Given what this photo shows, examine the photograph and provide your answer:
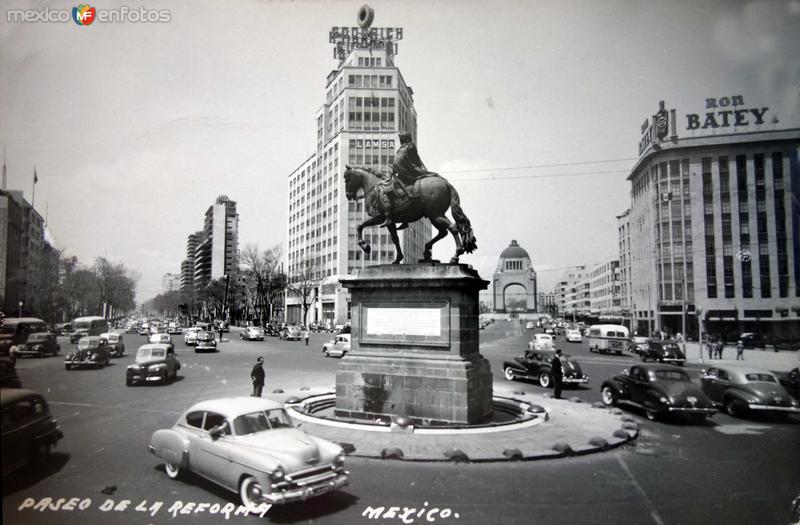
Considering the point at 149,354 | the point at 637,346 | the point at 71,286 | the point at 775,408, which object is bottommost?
the point at 637,346

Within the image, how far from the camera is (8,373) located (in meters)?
6.74

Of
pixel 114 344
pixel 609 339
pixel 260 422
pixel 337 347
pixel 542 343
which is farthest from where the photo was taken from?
pixel 609 339

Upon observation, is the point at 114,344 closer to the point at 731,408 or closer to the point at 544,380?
the point at 544,380

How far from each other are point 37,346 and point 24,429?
235cm

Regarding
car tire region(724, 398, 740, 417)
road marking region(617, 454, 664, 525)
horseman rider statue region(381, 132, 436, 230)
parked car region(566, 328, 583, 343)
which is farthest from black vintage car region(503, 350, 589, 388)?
parked car region(566, 328, 583, 343)

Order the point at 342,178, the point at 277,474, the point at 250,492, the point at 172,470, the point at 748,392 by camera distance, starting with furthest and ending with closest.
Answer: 1. the point at 342,178
2. the point at 748,392
3. the point at 172,470
4. the point at 250,492
5. the point at 277,474

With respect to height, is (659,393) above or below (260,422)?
below

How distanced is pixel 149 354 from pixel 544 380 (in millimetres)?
18245

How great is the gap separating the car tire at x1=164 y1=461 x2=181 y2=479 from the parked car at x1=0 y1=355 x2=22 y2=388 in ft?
8.41

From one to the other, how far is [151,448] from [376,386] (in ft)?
19.3

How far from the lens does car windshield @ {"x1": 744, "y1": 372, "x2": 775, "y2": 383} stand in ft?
48.2

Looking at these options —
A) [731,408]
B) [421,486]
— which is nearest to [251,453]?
[421,486]

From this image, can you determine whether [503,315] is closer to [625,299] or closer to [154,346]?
[625,299]

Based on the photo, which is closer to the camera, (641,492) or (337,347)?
(641,492)
